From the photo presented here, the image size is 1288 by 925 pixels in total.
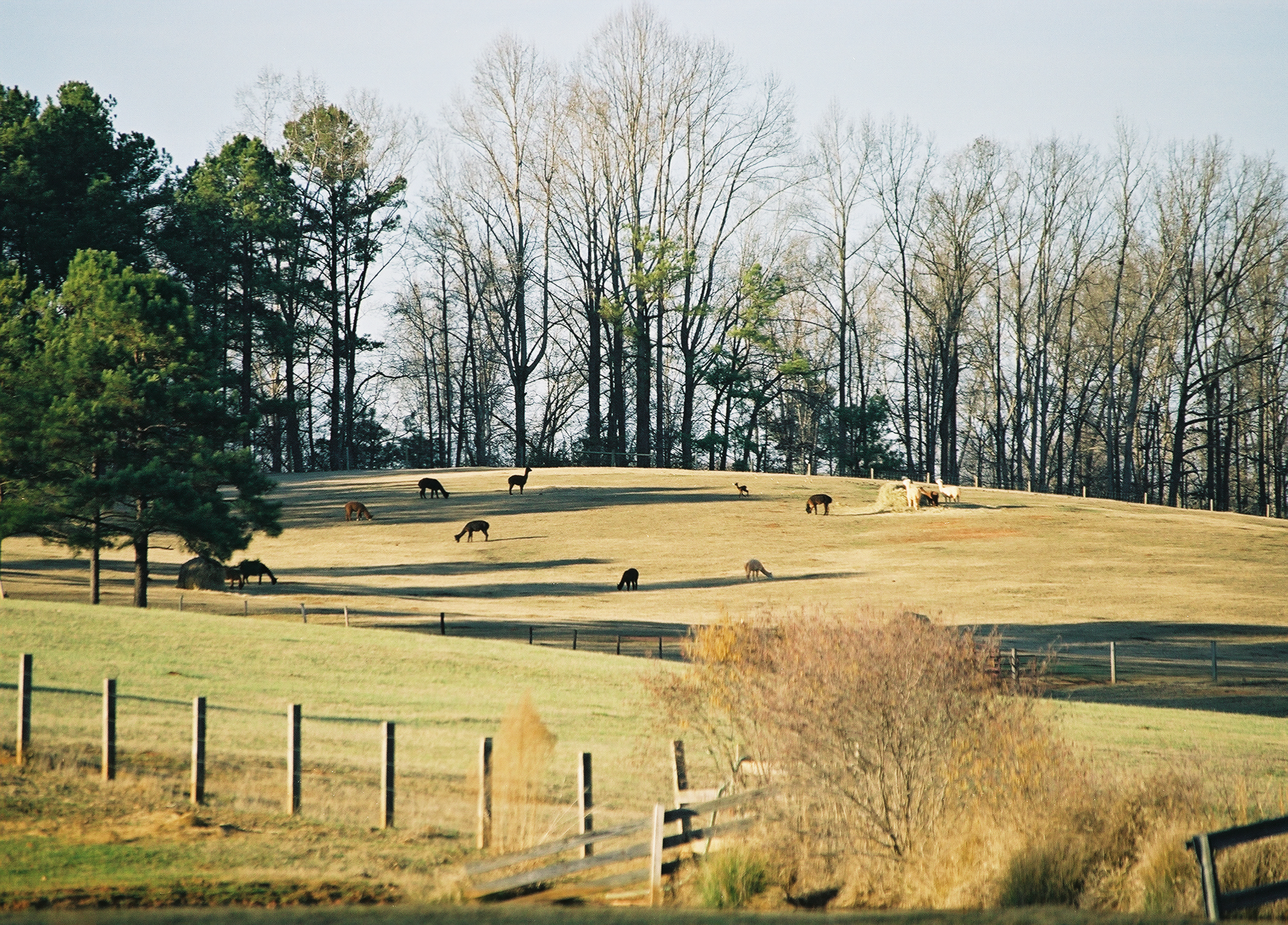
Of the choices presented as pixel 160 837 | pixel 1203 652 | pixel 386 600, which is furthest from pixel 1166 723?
pixel 386 600

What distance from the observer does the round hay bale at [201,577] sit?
1511 inches

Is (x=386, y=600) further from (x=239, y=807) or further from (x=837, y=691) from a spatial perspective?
(x=837, y=691)

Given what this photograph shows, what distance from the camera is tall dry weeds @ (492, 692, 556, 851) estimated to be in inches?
478

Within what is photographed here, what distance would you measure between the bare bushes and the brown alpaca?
42609 mm

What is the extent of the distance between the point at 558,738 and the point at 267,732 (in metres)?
4.42

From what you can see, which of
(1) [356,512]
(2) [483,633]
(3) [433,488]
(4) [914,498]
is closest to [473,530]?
(1) [356,512]

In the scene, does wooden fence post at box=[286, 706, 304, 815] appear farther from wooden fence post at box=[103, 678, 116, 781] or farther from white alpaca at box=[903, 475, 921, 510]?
white alpaca at box=[903, 475, 921, 510]

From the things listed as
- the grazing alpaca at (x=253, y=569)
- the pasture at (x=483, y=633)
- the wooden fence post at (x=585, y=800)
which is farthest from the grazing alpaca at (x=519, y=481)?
the wooden fence post at (x=585, y=800)

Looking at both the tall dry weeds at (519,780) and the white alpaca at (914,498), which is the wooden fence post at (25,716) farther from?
the white alpaca at (914,498)

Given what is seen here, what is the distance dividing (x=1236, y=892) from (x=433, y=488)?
50.9 m

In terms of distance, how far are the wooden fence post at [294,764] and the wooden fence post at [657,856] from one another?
177 inches

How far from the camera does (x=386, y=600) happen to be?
120 ft

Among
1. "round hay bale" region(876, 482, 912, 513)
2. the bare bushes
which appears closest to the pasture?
"round hay bale" region(876, 482, 912, 513)

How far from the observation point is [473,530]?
48.1m
